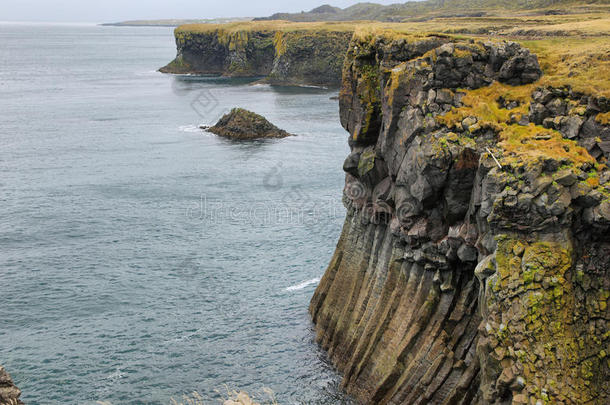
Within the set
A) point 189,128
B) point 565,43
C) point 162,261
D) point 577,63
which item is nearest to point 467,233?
point 577,63

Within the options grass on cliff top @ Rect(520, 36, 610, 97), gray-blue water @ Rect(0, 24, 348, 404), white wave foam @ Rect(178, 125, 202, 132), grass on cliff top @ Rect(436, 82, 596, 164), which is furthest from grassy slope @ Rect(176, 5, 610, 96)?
white wave foam @ Rect(178, 125, 202, 132)

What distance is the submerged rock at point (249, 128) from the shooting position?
393 feet

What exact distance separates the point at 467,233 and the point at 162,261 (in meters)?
35.7

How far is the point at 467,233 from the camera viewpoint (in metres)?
34.1

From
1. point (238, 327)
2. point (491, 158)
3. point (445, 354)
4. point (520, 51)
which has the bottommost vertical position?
point (238, 327)

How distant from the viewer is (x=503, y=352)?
93.1 feet

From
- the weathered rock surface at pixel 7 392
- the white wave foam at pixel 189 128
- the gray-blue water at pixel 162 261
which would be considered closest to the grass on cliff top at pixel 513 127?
the gray-blue water at pixel 162 261

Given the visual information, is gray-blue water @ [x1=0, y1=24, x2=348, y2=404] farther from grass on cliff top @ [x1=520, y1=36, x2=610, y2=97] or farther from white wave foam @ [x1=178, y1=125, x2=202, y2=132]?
grass on cliff top @ [x1=520, y1=36, x2=610, y2=97]

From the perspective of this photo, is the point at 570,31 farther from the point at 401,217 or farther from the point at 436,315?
the point at 436,315

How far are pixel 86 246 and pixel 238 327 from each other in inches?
959

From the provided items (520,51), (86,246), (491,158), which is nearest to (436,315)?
(491,158)

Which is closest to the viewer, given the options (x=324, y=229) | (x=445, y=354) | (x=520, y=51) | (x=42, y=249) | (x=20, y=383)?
(x=445, y=354)

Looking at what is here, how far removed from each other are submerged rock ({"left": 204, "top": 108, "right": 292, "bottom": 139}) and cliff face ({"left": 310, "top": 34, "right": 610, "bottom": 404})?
2876 inches

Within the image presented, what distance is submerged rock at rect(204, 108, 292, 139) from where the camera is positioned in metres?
120
